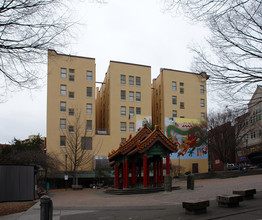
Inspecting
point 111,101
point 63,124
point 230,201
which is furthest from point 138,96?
point 230,201

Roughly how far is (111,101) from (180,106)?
14.3 m

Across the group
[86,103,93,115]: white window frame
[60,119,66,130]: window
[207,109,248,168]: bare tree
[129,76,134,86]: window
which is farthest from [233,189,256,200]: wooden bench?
[129,76,134,86]: window

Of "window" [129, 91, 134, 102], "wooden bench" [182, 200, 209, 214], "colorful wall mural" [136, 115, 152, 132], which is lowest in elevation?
"wooden bench" [182, 200, 209, 214]

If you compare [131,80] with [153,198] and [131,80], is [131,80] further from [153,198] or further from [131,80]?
[153,198]

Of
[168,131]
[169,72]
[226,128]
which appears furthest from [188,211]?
[169,72]

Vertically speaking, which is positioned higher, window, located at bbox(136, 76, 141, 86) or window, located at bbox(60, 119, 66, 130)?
window, located at bbox(136, 76, 141, 86)

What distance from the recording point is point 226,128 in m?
45.2

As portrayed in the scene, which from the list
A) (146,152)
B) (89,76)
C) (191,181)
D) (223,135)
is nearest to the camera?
(191,181)

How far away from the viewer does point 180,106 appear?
59.7m

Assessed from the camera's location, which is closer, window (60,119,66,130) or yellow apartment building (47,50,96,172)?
yellow apartment building (47,50,96,172)

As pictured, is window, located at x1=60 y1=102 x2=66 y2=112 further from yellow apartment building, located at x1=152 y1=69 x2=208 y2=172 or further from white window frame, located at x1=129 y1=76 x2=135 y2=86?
yellow apartment building, located at x1=152 y1=69 x2=208 y2=172

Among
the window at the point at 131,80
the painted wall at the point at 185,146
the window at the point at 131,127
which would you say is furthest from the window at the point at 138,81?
the painted wall at the point at 185,146

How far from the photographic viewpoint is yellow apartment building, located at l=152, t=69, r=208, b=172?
57375mm

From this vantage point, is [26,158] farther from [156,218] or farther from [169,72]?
[169,72]
